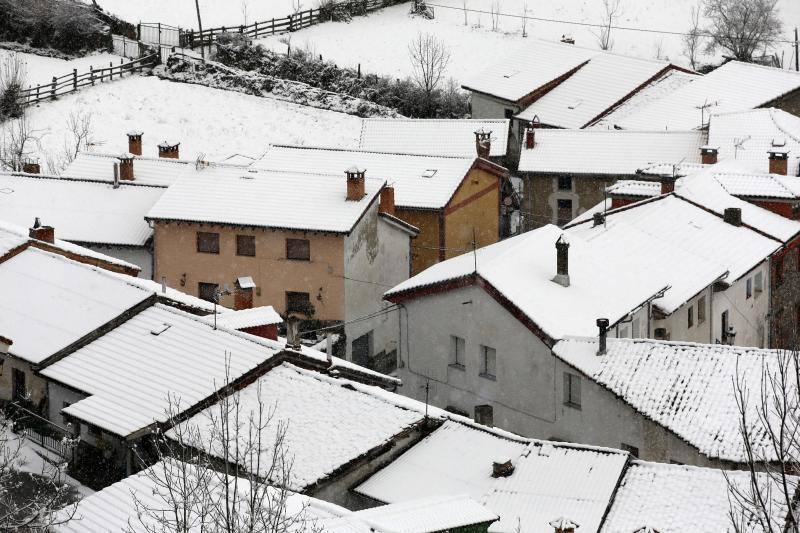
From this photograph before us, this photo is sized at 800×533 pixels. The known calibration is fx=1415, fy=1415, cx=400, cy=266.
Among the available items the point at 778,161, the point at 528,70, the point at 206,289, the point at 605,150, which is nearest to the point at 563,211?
the point at 605,150

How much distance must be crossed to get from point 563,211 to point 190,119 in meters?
23.7

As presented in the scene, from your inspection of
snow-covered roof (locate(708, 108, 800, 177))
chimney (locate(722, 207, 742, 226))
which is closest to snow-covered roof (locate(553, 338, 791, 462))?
chimney (locate(722, 207, 742, 226))

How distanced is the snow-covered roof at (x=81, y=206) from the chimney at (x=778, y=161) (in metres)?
24.7

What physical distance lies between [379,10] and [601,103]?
27010 millimetres

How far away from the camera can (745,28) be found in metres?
95.9

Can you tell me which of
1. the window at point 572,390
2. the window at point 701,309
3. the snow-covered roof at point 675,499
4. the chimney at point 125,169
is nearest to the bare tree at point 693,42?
the chimney at point 125,169

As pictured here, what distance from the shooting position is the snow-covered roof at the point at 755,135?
6166 centimetres

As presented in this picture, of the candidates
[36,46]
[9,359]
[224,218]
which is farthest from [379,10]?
[9,359]

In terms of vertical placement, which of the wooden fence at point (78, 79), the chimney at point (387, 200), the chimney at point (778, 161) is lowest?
the chimney at point (387, 200)

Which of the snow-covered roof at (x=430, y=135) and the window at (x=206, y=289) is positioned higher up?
the snow-covered roof at (x=430, y=135)

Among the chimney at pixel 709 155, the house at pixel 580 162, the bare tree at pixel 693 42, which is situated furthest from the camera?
the bare tree at pixel 693 42

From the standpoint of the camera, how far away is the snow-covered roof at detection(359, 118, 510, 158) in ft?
229

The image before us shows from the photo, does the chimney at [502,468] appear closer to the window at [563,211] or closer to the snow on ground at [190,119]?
the window at [563,211]

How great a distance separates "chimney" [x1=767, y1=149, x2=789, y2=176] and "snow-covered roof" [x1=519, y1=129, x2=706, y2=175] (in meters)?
7.84
